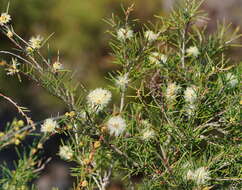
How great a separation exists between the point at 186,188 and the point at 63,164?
1543 mm

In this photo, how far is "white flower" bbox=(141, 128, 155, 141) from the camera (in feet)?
1.52

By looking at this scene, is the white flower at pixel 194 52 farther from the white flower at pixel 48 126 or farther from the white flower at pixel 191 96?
the white flower at pixel 48 126

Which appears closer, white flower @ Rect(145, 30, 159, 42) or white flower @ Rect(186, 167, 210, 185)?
white flower @ Rect(186, 167, 210, 185)

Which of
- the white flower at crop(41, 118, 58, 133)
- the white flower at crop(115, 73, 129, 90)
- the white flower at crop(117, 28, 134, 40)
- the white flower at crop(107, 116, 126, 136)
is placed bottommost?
the white flower at crop(107, 116, 126, 136)

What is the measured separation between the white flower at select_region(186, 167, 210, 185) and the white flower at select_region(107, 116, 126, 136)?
92 mm

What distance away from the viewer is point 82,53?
1.86 meters

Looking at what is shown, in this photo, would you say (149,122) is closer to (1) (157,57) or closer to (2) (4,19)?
(1) (157,57)

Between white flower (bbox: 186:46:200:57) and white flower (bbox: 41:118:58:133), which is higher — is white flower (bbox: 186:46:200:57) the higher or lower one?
the higher one

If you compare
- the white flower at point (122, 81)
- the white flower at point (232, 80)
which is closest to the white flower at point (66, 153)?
the white flower at point (122, 81)

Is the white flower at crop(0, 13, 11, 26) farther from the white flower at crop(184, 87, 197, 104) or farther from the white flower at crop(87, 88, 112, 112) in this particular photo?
the white flower at crop(184, 87, 197, 104)

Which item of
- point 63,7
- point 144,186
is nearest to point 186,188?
point 144,186

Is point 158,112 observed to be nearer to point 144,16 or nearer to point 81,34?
point 81,34

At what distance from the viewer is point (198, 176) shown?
0.42 m

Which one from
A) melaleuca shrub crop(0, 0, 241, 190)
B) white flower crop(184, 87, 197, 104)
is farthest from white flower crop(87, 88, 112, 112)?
white flower crop(184, 87, 197, 104)
